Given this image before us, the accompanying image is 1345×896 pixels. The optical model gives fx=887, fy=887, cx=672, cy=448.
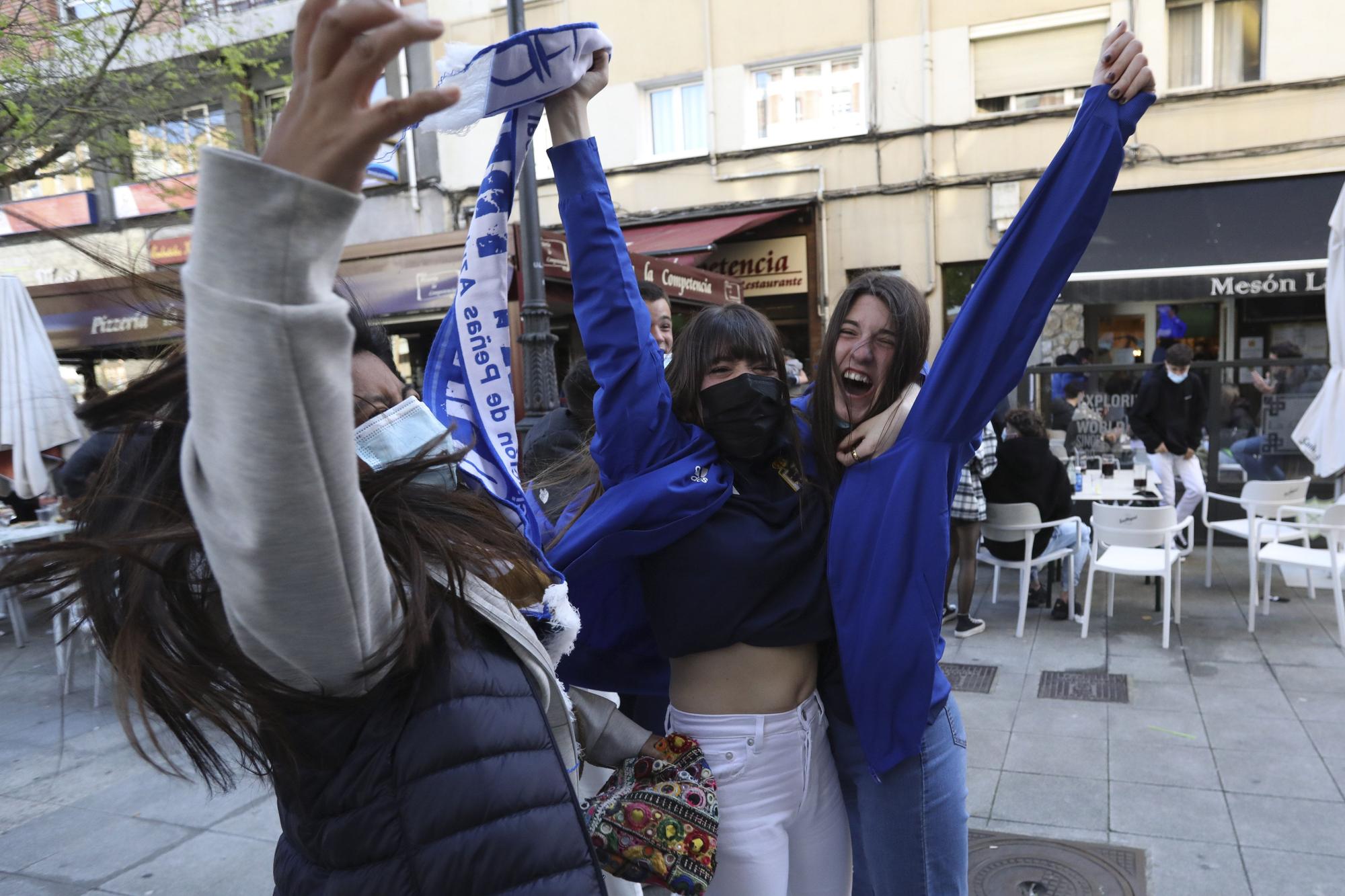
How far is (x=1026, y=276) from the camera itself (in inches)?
66.2

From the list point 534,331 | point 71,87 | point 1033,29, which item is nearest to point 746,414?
point 534,331

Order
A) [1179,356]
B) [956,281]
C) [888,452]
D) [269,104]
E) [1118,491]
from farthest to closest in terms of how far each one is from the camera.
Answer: [269,104] → [956,281] → [1179,356] → [1118,491] → [888,452]

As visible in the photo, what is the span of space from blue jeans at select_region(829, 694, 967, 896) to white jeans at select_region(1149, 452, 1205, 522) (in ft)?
24.5

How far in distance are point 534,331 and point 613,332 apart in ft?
13.3

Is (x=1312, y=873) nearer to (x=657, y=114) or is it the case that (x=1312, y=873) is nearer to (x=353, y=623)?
(x=353, y=623)

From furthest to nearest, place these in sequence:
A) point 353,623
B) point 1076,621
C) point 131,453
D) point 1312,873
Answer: point 1076,621
point 1312,873
point 131,453
point 353,623

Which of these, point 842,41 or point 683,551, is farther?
point 842,41

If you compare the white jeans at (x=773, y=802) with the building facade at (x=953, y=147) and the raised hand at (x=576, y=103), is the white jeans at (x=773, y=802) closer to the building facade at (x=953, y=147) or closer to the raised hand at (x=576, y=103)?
the raised hand at (x=576, y=103)

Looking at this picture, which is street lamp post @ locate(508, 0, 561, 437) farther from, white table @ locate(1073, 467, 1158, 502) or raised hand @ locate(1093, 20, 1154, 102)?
white table @ locate(1073, 467, 1158, 502)

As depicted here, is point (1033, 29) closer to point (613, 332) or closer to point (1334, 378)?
point (1334, 378)

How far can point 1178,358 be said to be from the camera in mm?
8562

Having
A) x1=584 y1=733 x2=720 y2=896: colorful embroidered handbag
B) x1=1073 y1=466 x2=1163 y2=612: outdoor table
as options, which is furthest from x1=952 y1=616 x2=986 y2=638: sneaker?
x1=584 y1=733 x2=720 y2=896: colorful embroidered handbag

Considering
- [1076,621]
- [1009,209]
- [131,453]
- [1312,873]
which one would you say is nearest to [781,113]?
[1009,209]

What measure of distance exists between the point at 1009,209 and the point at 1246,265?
8.63 feet
